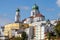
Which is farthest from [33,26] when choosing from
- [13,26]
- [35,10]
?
[35,10]

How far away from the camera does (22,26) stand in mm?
69000

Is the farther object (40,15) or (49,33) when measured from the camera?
(40,15)

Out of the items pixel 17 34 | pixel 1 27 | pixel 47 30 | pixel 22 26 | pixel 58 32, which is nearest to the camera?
pixel 58 32

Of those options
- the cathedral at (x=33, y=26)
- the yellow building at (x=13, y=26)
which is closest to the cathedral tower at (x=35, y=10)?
the cathedral at (x=33, y=26)

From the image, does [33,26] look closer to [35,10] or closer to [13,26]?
[13,26]

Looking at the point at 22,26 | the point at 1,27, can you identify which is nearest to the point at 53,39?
the point at 22,26

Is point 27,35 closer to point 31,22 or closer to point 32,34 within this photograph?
point 32,34

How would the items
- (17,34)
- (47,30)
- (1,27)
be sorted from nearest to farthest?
(47,30)
(17,34)
(1,27)

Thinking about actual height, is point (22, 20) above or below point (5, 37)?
above

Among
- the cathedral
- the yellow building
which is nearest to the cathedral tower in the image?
the cathedral

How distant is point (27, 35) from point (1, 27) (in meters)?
21.5

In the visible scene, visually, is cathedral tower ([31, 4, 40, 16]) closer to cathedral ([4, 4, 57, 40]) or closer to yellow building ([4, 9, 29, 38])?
cathedral ([4, 4, 57, 40])

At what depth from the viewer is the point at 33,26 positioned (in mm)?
60938

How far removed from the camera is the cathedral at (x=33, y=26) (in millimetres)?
55853
